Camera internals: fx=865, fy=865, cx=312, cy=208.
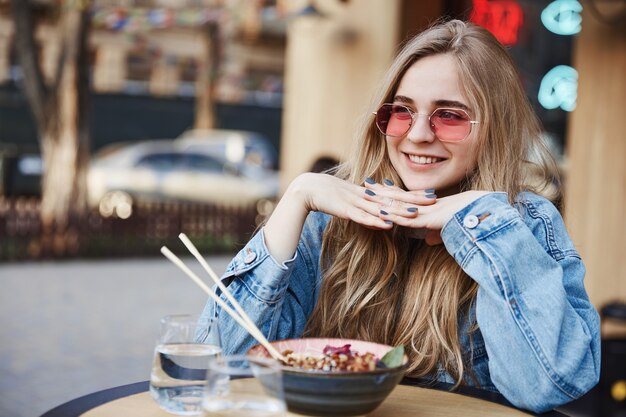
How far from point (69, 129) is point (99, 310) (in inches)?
180

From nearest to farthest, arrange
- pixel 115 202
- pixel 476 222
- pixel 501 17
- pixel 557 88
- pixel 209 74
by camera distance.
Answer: pixel 476 222 → pixel 501 17 → pixel 557 88 → pixel 115 202 → pixel 209 74

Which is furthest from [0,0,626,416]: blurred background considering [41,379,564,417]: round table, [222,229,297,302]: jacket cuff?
[41,379,564,417]: round table

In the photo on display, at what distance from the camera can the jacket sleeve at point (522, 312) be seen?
1.73 m

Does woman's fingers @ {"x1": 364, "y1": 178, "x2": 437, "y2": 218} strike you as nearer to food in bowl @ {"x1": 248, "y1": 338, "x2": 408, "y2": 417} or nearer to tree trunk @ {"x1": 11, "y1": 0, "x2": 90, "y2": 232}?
food in bowl @ {"x1": 248, "y1": 338, "x2": 408, "y2": 417}

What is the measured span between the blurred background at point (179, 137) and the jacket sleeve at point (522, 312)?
0.59m

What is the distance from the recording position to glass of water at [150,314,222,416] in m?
1.46

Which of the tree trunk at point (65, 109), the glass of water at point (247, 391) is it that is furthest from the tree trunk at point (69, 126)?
the glass of water at point (247, 391)

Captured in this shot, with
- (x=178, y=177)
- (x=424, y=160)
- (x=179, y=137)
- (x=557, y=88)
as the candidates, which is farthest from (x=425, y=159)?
(x=179, y=137)

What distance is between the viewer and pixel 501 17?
6.01 m

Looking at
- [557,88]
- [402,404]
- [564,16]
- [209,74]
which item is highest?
[209,74]

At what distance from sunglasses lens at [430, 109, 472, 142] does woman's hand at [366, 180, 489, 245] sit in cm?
16

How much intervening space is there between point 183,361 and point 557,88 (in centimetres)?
550

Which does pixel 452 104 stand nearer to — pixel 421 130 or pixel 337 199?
pixel 421 130

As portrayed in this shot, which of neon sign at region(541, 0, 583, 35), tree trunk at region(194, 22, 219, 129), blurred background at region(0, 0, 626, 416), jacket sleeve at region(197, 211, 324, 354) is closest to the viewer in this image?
jacket sleeve at region(197, 211, 324, 354)
